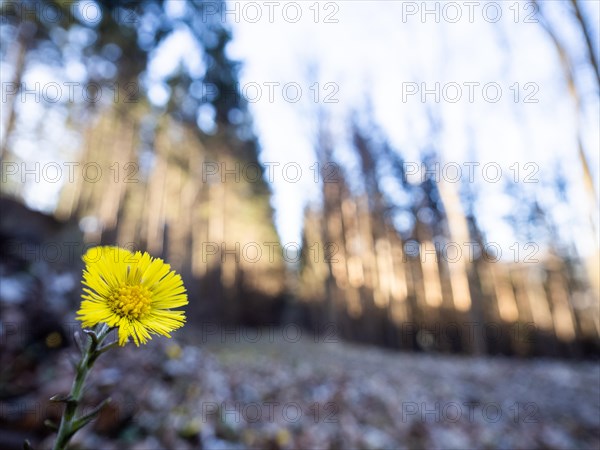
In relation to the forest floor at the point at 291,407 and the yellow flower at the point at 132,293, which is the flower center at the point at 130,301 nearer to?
the yellow flower at the point at 132,293

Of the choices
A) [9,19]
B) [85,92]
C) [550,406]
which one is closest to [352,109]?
[85,92]

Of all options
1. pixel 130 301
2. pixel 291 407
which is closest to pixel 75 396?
pixel 130 301

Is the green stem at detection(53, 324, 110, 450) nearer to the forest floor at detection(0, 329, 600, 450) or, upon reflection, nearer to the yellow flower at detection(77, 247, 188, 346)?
the yellow flower at detection(77, 247, 188, 346)

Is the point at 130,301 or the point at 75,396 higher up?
the point at 130,301

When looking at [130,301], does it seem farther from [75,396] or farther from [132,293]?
[75,396]

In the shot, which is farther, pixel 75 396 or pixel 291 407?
pixel 291 407

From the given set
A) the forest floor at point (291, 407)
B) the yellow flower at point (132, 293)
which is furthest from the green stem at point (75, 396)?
the forest floor at point (291, 407)
